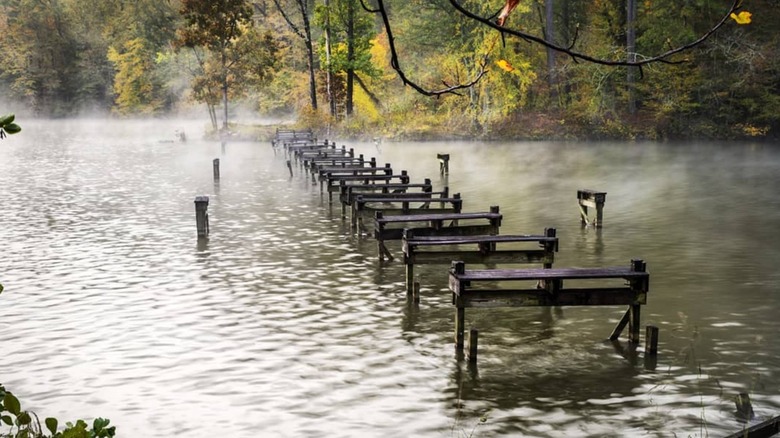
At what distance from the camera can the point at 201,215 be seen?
22.5 metres

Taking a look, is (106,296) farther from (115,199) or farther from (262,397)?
(115,199)

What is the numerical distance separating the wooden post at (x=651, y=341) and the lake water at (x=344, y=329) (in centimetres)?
21

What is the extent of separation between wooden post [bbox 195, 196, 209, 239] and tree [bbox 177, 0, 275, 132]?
151 ft

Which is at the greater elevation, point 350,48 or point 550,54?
point 350,48

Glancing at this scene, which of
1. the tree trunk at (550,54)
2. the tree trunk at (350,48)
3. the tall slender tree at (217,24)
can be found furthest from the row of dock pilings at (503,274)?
the tall slender tree at (217,24)

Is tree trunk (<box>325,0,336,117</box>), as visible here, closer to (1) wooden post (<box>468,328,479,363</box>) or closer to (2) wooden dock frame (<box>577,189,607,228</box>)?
(2) wooden dock frame (<box>577,189,607,228</box>)

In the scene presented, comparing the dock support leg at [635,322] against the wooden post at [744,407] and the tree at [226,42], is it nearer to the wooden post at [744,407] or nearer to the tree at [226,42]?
the wooden post at [744,407]

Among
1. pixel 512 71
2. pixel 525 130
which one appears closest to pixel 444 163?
pixel 512 71

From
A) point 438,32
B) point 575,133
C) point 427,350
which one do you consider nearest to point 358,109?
point 438,32

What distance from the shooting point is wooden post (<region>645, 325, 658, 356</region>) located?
11883 mm

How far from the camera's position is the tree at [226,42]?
68.1 meters

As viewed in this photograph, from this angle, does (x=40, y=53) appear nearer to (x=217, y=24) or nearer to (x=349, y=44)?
(x=217, y=24)

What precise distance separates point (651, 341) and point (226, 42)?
216 feet

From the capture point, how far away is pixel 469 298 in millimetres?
11906
